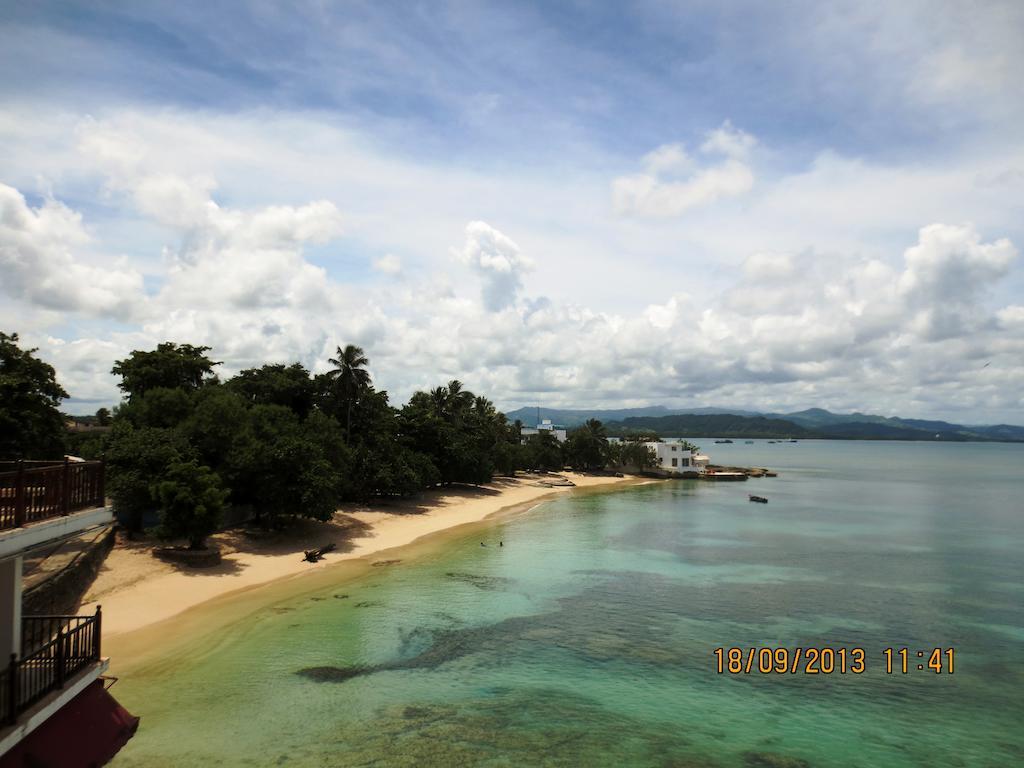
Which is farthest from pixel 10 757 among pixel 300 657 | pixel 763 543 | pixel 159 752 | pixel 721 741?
pixel 763 543

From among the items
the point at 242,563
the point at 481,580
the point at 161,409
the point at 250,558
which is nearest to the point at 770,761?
the point at 481,580

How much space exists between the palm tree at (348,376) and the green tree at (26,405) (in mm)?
32384

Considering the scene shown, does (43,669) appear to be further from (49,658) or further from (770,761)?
(770,761)

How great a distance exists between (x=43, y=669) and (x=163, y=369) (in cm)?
4921

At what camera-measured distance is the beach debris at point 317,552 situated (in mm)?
38875

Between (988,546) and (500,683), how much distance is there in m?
52.4

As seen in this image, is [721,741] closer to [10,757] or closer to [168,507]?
[10,757]

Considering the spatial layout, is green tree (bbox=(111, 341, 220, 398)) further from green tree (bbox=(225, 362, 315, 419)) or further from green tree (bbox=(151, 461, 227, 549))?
green tree (bbox=(151, 461, 227, 549))

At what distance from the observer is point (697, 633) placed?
28.4 metres

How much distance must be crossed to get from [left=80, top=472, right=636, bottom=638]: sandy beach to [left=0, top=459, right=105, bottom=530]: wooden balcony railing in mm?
14925

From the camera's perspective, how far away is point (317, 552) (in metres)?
39.5

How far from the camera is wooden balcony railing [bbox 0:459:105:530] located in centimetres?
1143

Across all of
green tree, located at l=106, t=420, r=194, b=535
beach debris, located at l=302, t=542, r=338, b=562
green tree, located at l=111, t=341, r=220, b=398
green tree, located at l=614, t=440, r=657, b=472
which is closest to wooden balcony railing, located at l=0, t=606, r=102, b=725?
green tree, located at l=106, t=420, r=194, b=535

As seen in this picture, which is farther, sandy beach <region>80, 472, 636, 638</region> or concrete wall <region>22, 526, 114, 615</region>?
sandy beach <region>80, 472, 636, 638</region>
